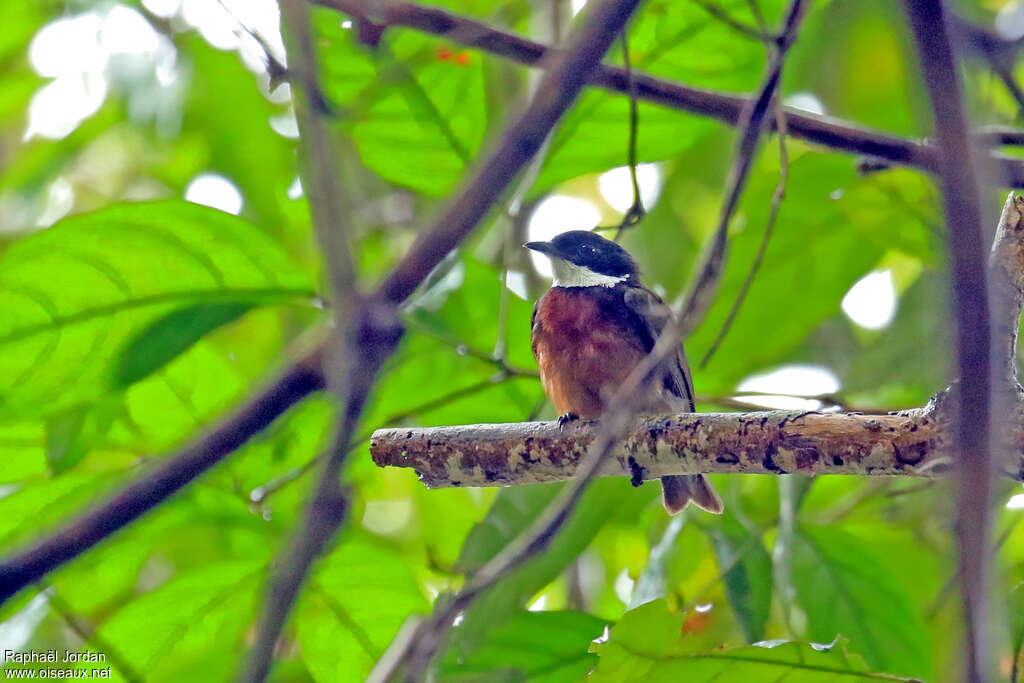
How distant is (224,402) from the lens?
3098 millimetres

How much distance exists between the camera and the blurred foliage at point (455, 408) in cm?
270

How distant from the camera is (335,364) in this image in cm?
112

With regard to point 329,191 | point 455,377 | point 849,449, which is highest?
point 455,377

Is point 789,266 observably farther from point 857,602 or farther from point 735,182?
point 735,182

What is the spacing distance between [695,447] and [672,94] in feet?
3.12

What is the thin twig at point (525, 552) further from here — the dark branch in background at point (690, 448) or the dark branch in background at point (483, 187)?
the dark branch in background at point (690, 448)

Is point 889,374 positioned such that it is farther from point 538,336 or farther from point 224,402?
point 224,402

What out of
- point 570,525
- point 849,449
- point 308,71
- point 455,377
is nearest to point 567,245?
point 455,377

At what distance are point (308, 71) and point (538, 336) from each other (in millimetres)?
2668

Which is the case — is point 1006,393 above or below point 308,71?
above

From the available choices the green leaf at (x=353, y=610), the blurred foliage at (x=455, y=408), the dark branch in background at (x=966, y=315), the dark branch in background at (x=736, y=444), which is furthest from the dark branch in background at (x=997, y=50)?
the green leaf at (x=353, y=610)

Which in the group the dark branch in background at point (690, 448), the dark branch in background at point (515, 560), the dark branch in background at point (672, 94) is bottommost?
the dark branch in background at point (515, 560)

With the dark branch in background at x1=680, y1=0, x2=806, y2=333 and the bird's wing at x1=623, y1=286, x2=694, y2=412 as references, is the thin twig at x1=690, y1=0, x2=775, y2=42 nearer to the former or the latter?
the dark branch in background at x1=680, y1=0, x2=806, y2=333

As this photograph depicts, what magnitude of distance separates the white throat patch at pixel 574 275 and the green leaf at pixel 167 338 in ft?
6.07
